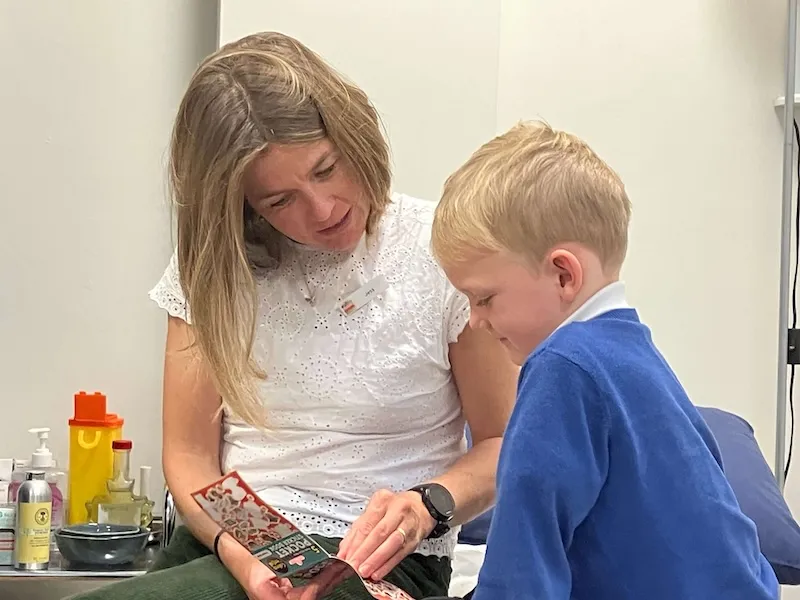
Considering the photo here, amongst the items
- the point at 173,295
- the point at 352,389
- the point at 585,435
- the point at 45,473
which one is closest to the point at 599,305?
the point at 585,435

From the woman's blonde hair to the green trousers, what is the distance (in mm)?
209

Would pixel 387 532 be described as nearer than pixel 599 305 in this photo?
No

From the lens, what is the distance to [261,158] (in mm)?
1383

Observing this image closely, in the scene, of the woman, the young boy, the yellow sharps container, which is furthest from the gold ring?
the yellow sharps container

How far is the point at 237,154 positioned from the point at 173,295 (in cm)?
30

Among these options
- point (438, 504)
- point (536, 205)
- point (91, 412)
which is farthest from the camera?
point (91, 412)

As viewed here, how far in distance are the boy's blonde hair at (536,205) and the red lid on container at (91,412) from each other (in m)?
1.19

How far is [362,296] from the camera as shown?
1478 millimetres

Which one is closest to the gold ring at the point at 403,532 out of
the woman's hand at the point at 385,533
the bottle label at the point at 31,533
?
the woman's hand at the point at 385,533

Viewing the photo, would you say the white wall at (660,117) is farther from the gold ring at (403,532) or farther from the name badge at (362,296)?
the gold ring at (403,532)

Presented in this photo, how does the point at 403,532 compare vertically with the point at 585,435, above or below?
below

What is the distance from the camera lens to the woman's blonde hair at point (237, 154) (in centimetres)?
137

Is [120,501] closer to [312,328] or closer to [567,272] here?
[312,328]

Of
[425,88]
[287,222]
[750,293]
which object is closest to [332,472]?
[287,222]
